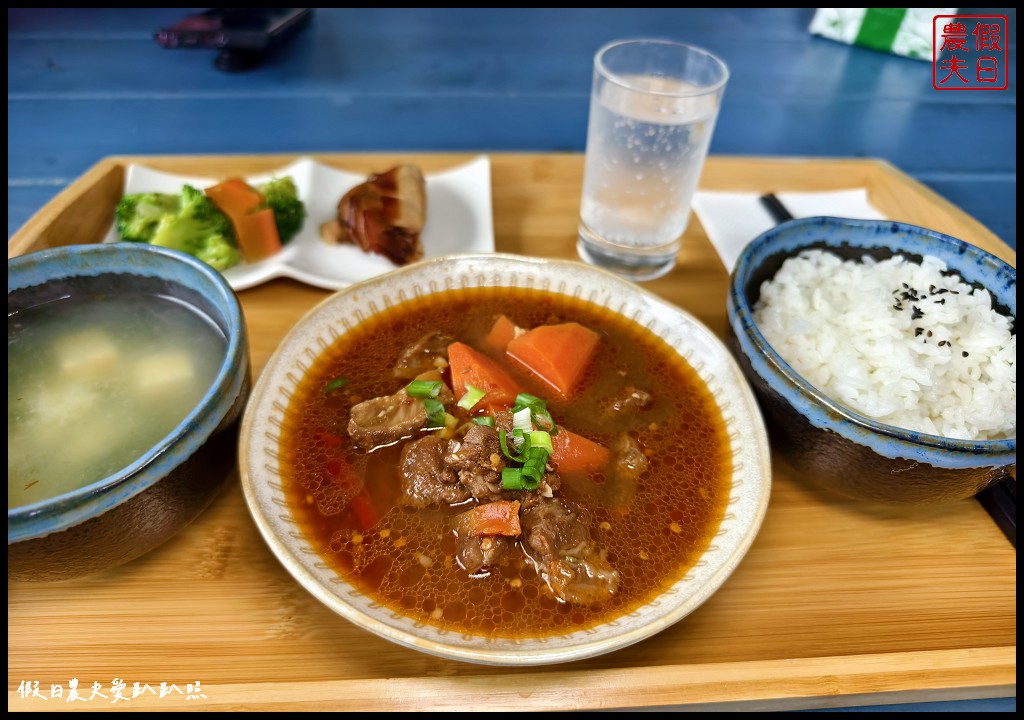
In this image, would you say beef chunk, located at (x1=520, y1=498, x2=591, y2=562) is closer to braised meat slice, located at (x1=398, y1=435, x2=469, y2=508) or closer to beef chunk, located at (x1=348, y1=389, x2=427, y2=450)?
braised meat slice, located at (x1=398, y1=435, x2=469, y2=508)

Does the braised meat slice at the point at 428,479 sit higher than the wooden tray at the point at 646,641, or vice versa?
the braised meat slice at the point at 428,479

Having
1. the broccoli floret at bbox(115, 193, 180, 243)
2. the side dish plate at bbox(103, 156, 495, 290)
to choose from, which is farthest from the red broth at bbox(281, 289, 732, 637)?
the broccoli floret at bbox(115, 193, 180, 243)

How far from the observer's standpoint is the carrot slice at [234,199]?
96.2 inches

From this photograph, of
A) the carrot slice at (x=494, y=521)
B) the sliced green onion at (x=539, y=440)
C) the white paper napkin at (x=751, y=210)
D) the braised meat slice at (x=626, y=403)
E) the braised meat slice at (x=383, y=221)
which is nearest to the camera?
the carrot slice at (x=494, y=521)

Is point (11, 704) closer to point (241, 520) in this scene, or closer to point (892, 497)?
point (241, 520)

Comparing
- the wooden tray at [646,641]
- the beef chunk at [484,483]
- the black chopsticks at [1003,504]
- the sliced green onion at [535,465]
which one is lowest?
the wooden tray at [646,641]

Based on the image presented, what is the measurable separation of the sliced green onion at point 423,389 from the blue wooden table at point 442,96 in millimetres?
2102

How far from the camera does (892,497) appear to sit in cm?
167

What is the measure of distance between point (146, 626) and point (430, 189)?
1.97 meters

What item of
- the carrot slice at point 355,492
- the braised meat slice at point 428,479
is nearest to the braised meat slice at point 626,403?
the braised meat slice at point 428,479

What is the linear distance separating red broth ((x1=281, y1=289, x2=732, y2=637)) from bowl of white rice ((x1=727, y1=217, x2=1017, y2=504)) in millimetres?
236

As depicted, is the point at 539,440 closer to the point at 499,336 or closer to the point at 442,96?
the point at 499,336

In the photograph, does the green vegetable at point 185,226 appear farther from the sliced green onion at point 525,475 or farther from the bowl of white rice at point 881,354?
the bowl of white rice at point 881,354

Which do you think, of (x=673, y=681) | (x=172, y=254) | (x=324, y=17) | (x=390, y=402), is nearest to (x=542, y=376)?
(x=390, y=402)
